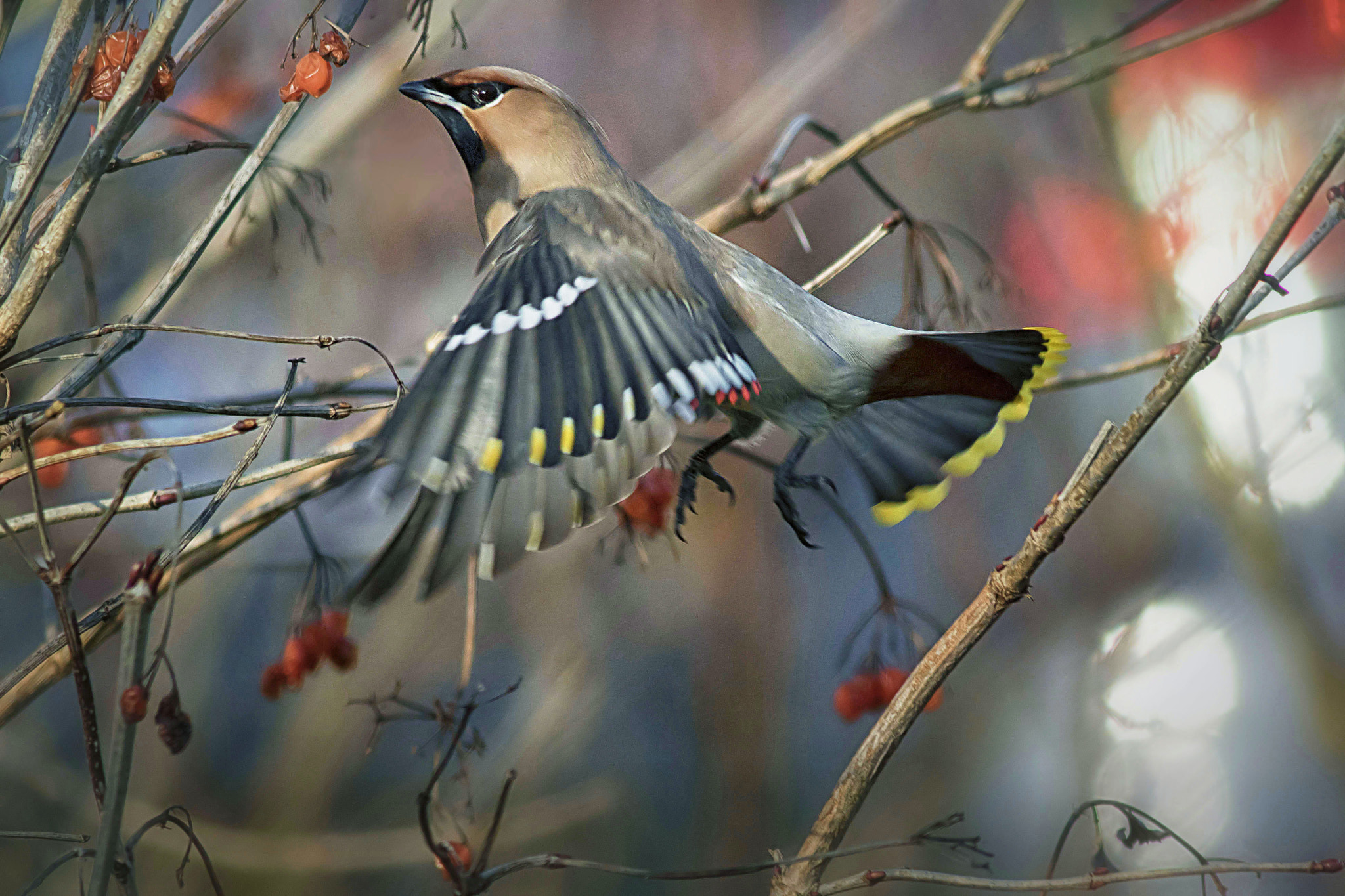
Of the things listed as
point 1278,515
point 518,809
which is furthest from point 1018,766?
point 518,809

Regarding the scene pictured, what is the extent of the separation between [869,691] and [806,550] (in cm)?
149

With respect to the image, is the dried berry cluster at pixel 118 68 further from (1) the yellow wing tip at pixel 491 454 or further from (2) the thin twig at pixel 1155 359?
(2) the thin twig at pixel 1155 359

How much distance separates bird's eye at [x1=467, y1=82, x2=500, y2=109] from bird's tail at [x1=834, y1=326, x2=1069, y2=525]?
674 millimetres

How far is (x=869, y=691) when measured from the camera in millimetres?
1736

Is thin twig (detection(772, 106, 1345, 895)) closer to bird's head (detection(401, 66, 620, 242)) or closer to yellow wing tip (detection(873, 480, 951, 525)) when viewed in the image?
yellow wing tip (detection(873, 480, 951, 525))

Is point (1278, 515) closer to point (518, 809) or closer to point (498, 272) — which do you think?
point (518, 809)

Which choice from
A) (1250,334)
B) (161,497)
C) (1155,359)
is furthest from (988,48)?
(1250,334)

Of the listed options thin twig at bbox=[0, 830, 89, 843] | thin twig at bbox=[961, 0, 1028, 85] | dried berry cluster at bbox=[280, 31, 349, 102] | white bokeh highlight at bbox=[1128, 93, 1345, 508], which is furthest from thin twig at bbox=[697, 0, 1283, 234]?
white bokeh highlight at bbox=[1128, 93, 1345, 508]

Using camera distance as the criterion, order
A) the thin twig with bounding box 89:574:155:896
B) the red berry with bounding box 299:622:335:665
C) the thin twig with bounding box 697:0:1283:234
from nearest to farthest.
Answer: the thin twig with bounding box 89:574:155:896 → the thin twig with bounding box 697:0:1283:234 → the red berry with bounding box 299:622:335:665

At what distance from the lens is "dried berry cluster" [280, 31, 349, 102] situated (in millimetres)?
1086

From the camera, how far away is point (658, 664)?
10.8 feet

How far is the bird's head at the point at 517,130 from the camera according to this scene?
146 cm

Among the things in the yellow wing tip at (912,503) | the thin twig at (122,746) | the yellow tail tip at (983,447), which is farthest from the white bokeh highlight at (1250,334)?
the thin twig at (122,746)

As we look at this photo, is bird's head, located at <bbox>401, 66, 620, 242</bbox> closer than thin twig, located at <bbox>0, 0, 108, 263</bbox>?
No
